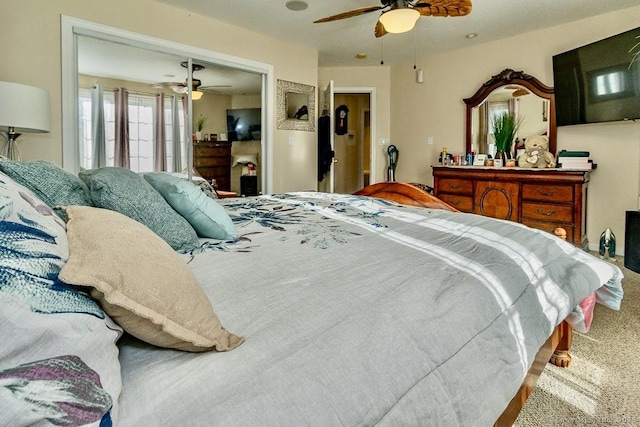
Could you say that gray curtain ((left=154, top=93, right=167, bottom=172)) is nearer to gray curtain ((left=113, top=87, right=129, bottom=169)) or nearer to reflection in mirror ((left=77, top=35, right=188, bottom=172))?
reflection in mirror ((left=77, top=35, right=188, bottom=172))

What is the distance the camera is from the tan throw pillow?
59 cm

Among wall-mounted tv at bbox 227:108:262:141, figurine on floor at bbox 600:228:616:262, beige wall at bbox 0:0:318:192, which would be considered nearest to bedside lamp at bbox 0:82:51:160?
beige wall at bbox 0:0:318:192

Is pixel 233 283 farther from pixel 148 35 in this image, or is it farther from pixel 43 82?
pixel 148 35

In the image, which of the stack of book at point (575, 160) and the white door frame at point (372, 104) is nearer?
the stack of book at point (575, 160)

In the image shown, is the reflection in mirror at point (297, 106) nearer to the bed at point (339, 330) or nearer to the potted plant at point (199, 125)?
the potted plant at point (199, 125)

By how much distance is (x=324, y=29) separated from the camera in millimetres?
4445

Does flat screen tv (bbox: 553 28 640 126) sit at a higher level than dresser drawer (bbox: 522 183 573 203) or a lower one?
higher

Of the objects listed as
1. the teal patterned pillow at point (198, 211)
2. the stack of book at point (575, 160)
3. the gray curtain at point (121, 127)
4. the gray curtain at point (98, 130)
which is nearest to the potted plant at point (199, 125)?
the gray curtain at point (121, 127)

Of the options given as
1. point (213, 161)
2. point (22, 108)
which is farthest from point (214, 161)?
point (22, 108)

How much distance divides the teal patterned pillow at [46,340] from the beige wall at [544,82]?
4.95 meters

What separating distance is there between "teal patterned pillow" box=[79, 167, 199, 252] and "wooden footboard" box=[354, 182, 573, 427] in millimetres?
1136

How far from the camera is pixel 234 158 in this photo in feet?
15.2

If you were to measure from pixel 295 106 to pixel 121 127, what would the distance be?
2.26 metres

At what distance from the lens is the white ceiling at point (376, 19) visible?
12.4ft
